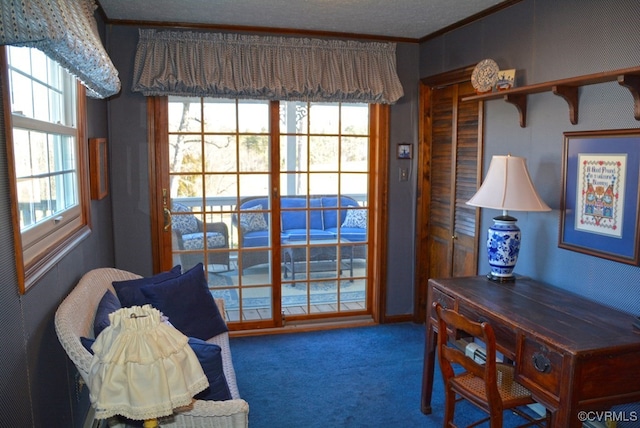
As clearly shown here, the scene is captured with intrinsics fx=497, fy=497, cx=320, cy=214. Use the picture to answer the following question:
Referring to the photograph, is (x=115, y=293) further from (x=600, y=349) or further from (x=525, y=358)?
(x=600, y=349)

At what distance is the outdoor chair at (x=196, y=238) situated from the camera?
4.02 meters

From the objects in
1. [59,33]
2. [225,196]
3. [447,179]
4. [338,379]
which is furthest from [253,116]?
[59,33]

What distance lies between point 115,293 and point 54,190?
76 centimetres

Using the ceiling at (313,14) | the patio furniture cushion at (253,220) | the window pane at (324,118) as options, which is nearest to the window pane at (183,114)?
the ceiling at (313,14)

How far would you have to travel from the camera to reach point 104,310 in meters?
2.37

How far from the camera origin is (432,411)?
3.00 metres

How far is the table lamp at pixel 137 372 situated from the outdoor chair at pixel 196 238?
8.45 feet

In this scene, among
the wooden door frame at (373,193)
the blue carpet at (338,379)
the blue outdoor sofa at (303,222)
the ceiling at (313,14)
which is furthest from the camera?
the blue outdoor sofa at (303,222)

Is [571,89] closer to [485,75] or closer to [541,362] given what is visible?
[485,75]

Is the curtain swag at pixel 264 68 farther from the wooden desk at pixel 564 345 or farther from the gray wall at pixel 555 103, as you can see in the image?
the wooden desk at pixel 564 345

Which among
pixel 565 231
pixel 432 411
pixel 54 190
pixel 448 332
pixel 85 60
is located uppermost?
pixel 85 60

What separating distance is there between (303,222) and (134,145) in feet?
4.93

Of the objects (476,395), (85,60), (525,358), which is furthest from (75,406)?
(525,358)

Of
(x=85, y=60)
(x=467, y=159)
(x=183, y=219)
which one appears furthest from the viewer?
(x=183, y=219)
